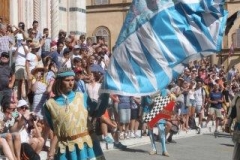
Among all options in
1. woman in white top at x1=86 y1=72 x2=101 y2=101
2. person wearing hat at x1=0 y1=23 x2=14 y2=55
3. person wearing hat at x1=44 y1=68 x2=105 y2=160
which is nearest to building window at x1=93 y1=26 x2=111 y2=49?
person wearing hat at x1=0 y1=23 x2=14 y2=55

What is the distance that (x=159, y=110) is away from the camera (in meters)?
15.4

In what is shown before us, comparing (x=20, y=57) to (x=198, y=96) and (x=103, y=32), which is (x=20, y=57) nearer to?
(x=198, y=96)

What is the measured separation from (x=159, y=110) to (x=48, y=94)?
3.36 metres

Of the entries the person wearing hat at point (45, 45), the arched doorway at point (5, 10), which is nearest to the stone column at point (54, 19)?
the arched doorway at point (5, 10)

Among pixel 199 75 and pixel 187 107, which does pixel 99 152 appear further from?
pixel 199 75

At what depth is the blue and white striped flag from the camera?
21.7 feet

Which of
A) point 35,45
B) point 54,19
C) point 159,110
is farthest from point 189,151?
point 54,19

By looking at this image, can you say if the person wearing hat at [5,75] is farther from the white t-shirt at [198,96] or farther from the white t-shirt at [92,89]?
the white t-shirt at [198,96]

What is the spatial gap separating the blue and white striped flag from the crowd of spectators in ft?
8.68

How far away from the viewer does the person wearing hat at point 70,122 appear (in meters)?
6.82

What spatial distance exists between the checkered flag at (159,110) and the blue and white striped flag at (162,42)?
879 cm

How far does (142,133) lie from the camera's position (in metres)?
17.9

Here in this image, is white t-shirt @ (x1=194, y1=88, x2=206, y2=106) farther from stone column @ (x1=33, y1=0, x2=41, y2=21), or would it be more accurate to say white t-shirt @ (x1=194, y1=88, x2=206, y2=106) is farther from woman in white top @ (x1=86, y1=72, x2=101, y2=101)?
woman in white top @ (x1=86, y1=72, x2=101, y2=101)

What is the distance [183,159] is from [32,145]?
12.8 feet
